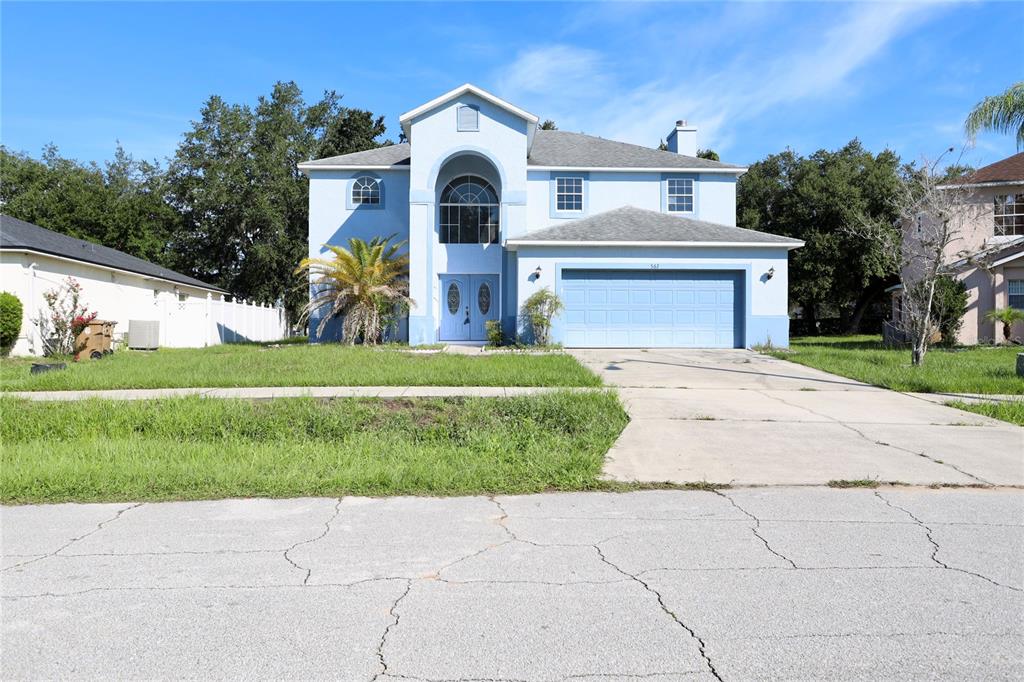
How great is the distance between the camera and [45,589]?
3.98 meters

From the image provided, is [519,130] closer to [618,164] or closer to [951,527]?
[618,164]

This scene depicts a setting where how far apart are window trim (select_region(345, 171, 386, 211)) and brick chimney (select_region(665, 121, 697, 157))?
12.2m

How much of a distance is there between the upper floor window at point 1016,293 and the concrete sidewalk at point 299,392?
2080 cm

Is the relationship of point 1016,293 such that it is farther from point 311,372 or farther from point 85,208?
point 85,208

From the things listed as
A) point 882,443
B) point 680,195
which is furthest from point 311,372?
point 680,195

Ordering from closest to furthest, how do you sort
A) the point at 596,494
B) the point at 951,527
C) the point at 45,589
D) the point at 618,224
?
the point at 45,589 → the point at 951,527 → the point at 596,494 → the point at 618,224

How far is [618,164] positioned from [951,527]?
21292 millimetres

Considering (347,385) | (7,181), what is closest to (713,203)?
(347,385)

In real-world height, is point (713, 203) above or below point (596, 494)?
above

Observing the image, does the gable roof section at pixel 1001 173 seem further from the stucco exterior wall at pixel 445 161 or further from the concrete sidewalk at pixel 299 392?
the concrete sidewalk at pixel 299 392

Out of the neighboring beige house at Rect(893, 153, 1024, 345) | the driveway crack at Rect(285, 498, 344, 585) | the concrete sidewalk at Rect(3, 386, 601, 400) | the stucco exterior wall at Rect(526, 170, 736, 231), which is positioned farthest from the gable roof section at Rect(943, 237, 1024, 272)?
the driveway crack at Rect(285, 498, 344, 585)

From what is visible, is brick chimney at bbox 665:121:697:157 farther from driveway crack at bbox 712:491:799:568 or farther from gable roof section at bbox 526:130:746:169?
driveway crack at bbox 712:491:799:568

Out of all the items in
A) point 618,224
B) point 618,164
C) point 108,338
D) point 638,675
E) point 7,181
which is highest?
point 7,181

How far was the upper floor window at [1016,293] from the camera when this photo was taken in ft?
78.7
